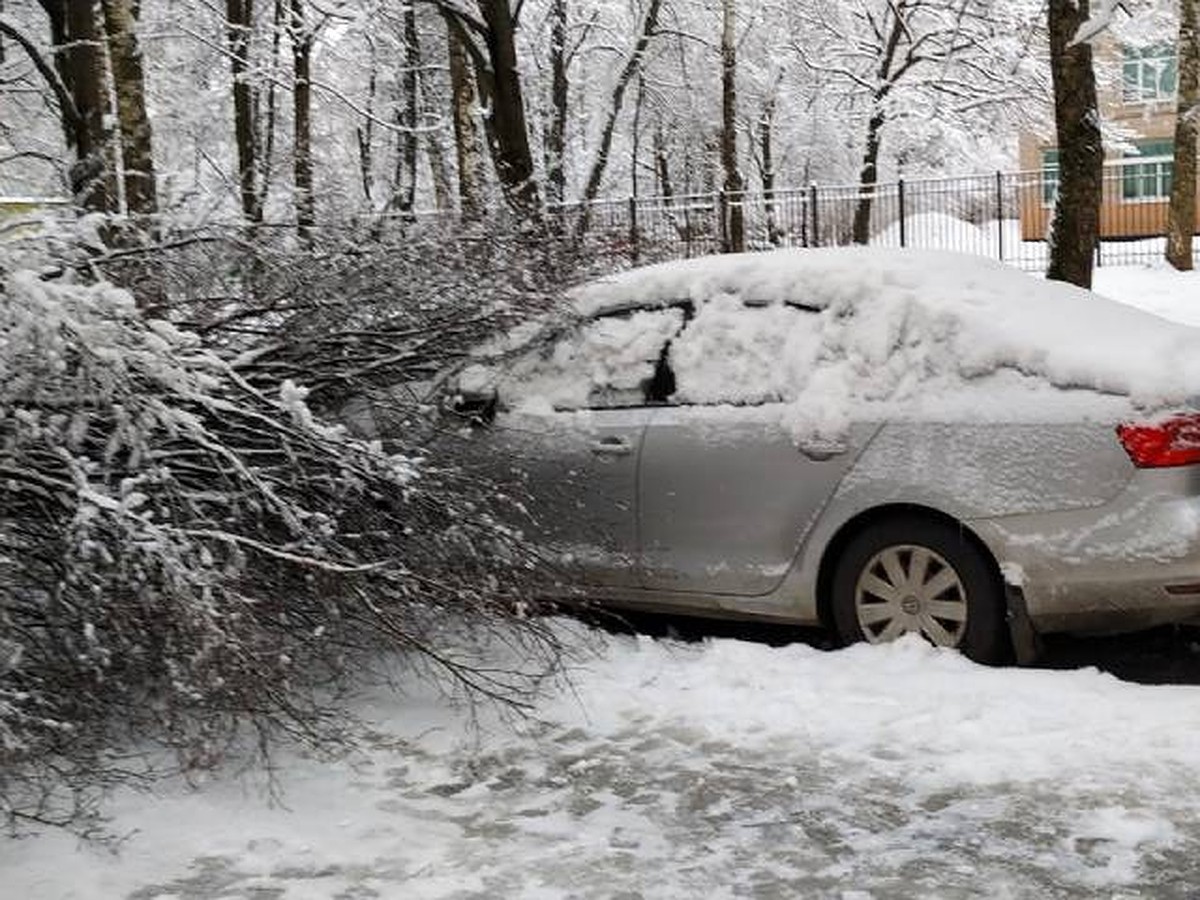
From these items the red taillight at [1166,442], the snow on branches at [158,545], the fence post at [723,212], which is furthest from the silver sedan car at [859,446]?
the fence post at [723,212]

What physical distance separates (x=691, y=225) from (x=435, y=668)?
18165mm

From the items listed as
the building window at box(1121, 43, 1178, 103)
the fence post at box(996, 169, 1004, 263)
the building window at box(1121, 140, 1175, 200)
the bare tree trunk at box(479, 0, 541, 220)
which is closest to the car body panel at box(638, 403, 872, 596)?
the bare tree trunk at box(479, 0, 541, 220)

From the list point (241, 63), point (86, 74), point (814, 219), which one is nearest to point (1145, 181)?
point (814, 219)

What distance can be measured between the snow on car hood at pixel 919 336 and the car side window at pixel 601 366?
0.30 ft

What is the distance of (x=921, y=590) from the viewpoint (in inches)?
207

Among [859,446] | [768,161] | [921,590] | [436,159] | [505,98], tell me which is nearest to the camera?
[921,590]

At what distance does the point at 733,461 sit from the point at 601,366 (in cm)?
83

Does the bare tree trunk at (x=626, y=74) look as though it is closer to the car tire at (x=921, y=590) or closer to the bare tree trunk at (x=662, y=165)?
the bare tree trunk at (x=662, y=165)

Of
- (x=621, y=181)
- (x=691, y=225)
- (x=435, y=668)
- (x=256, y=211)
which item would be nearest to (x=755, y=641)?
(x=435, y=668)

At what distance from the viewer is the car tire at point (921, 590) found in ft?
16.8

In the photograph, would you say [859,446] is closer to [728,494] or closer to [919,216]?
[728,494]

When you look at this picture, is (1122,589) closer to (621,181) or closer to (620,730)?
(620,730)

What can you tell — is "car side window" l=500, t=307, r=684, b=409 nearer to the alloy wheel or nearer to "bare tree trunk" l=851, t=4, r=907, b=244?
the alloy wheel

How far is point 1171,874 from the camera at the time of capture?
3566 mm
